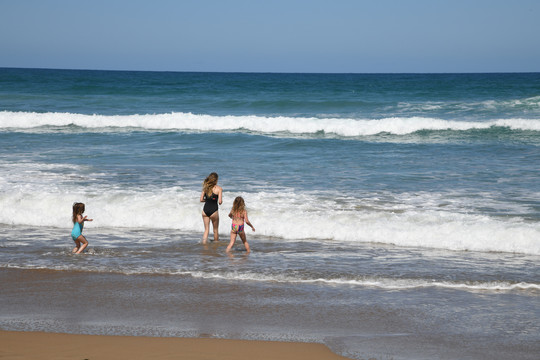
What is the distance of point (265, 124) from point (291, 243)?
17069 millimetres

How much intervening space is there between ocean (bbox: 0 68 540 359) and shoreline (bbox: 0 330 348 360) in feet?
0.67

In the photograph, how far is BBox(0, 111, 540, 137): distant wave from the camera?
2412 centimetres

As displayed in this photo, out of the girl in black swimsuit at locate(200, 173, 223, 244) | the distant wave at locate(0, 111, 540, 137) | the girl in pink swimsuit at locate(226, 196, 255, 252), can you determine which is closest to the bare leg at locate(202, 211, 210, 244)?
the girl in black swimsuit at locate(200, 173, 223, 244)

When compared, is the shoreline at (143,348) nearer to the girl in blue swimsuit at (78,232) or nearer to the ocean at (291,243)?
the ocean at (291,243)

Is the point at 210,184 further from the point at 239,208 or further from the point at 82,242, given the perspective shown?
the point at 82,242

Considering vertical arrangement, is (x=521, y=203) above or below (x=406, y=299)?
above

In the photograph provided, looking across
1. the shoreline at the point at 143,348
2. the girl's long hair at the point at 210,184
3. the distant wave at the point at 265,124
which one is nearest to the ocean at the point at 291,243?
the shoreline at the point at 143,348

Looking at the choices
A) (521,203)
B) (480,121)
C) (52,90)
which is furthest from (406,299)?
(52,90)

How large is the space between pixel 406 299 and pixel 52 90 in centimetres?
4565

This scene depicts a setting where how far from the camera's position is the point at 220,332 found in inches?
221

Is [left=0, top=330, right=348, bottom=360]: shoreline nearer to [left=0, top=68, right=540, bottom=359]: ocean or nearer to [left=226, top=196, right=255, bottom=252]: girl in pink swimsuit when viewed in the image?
[left=0, top=68, right=540, bottom=359]: ocean

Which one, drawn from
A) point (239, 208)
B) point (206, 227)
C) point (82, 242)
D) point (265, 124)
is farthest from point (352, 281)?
point (265, 124)

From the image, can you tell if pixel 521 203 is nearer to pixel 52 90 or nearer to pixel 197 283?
pixel 197 283

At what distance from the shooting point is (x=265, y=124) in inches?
1032
